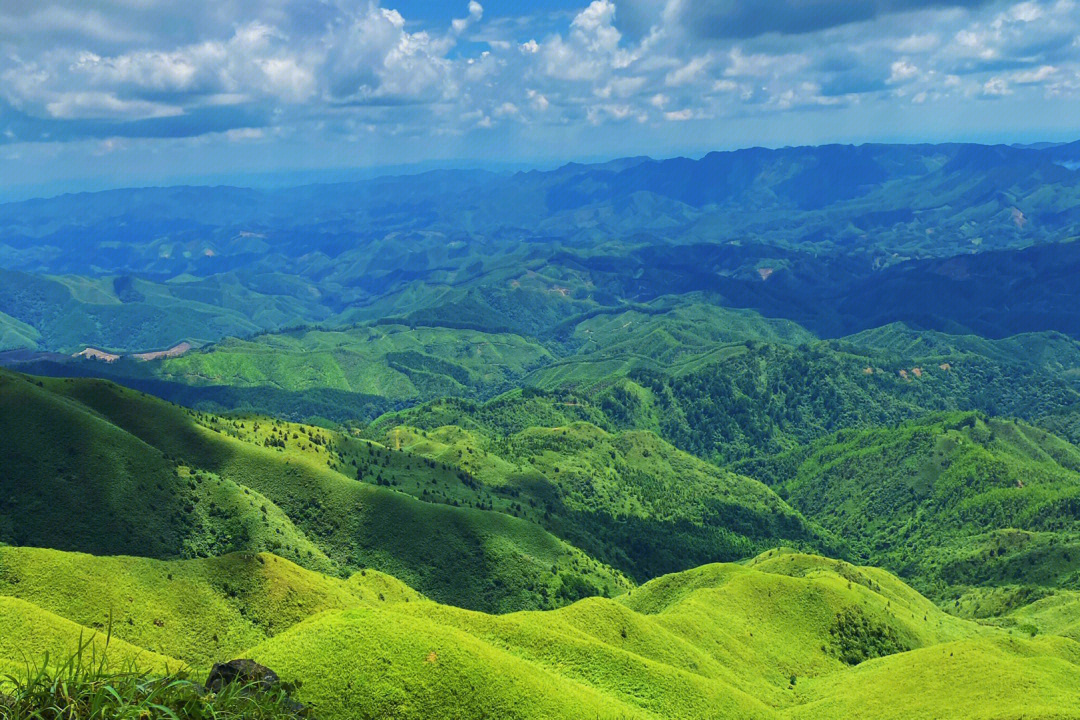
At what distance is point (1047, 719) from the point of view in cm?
10481

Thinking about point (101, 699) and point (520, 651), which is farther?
point (520, 651)

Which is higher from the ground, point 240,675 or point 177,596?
point 240,675

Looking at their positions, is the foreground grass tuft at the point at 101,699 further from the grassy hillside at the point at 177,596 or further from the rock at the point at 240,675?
the grassy hillside at the point at 177,596

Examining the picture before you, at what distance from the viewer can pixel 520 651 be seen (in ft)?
405

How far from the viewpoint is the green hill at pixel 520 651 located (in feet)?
311

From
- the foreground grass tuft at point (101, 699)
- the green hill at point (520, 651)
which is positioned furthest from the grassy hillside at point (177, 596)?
the foreground grass tuft at point (101, 699)

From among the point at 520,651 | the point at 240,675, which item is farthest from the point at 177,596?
the point at 240,675

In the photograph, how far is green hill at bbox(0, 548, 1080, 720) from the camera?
94688 mm

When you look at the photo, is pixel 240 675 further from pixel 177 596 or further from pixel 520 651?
pixel 177 596

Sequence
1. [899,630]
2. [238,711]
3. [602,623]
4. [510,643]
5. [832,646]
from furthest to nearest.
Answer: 1. [899,630]
2. [832,646]
3. [602,623]
4. [510,643]
5. [238,711]

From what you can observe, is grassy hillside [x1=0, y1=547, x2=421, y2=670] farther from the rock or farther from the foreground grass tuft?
the foreground grass tuft

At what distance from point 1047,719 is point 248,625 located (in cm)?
11965

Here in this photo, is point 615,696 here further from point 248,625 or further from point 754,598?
point 754,598

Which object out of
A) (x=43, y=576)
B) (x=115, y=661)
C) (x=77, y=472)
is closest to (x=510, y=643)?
(x=115, y=661)
